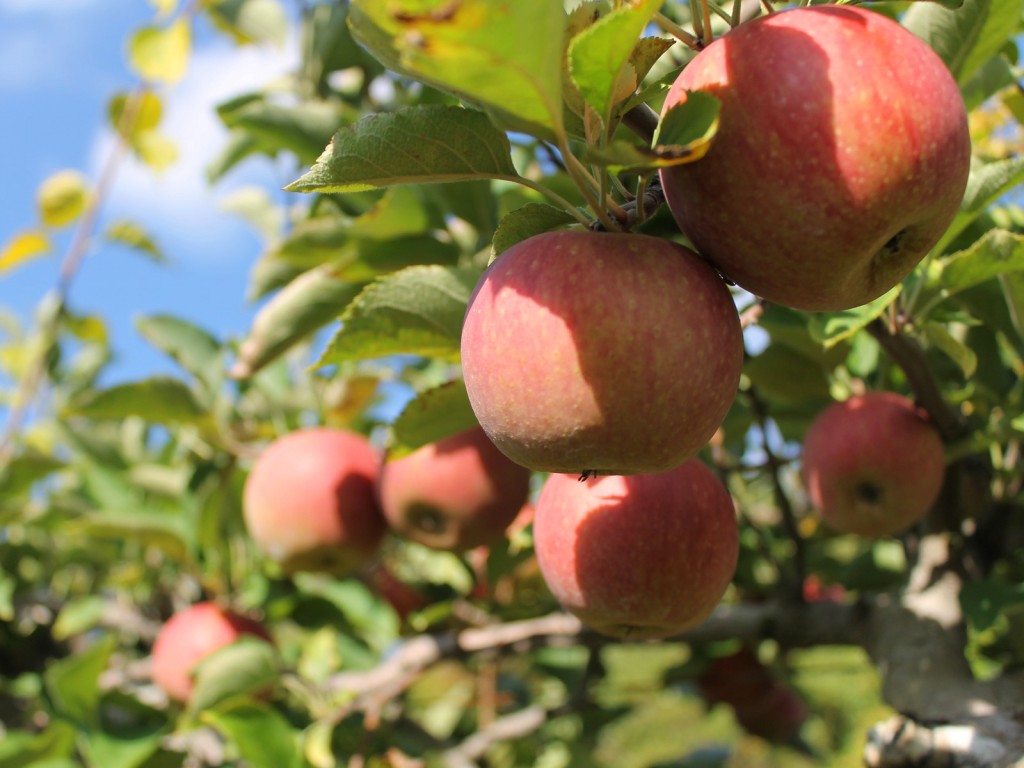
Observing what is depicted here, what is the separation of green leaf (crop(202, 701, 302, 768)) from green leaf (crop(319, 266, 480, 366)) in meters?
0.73

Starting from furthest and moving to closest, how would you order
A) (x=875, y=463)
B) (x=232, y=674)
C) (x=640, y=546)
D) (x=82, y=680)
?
(x=82, y=680), (x=232, y=674), (x=875, y=463), (x=640, y=546)

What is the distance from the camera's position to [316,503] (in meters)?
1.68

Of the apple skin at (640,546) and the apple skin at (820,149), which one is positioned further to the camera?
the apple skin at (640,546)

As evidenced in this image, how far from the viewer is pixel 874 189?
25.0 inches

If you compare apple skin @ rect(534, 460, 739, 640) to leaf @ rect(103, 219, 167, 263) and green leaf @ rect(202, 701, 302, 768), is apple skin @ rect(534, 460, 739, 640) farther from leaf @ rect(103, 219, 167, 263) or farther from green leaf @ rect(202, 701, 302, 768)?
leaf @ rect(103, 219, 167, 263)

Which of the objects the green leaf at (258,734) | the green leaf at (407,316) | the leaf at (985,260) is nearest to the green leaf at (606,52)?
the green leaf at (407,316)

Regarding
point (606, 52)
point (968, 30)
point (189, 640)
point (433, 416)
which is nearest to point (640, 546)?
Answer: point (433, 416)

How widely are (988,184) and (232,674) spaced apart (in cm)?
129

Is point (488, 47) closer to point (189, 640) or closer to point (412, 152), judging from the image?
point (412, 152)

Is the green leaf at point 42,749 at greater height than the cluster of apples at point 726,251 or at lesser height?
lesser

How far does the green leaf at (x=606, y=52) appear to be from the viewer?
0.59 meters

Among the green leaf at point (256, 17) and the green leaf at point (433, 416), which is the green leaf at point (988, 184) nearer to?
the green leaf at point (433, 416)

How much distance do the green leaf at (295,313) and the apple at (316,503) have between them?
0.85ft

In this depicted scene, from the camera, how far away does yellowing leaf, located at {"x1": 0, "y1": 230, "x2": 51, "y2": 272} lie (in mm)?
2375
